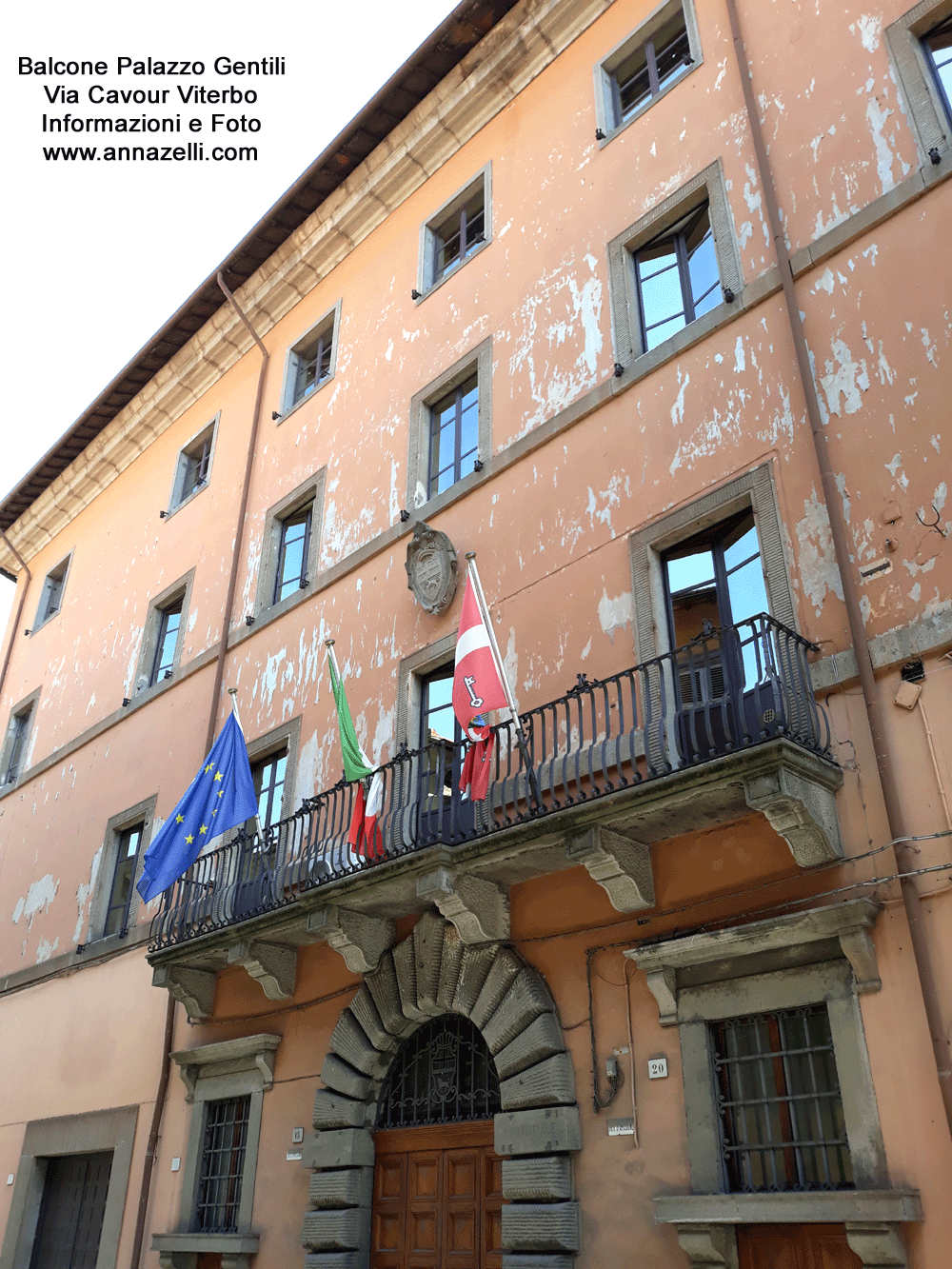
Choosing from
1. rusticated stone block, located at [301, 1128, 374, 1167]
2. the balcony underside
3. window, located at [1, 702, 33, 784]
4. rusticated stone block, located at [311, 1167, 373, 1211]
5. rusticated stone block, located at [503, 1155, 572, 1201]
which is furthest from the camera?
window, located at [1, 702, 33, 784]

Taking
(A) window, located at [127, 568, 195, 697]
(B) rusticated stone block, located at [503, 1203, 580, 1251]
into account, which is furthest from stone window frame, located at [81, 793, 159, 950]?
(B) rusticated stone block, located at [503, 1203, 580, 1251]

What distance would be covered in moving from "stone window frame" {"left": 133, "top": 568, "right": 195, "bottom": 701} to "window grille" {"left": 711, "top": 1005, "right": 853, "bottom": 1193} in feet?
35.1

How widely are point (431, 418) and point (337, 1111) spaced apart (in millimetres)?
7942

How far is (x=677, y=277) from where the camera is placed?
423 inches

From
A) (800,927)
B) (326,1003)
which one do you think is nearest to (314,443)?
(326,1003)

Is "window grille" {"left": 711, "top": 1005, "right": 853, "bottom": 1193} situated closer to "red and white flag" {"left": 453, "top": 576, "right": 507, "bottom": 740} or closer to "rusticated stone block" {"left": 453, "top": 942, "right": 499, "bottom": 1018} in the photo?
"rusticated stone block" {"left": 453, "top": 942, "right": 499, "bottom": 1018}

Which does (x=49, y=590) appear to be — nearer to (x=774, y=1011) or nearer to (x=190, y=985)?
(x=190, y=985)

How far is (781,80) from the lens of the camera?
33.2 ft

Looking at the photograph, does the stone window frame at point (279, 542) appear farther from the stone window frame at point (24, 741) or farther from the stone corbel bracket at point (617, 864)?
the stone window frame at point (24, 741)

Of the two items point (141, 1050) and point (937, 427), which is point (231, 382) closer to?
point (141, 1050)

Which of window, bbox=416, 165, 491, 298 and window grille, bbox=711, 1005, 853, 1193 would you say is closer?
window grille, bbox=711, 1005, 853, 1193

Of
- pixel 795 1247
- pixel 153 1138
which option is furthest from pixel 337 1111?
pixel 795 1247

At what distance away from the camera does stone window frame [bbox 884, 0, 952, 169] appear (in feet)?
28.1

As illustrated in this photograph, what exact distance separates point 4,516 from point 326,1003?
16.6 meters
